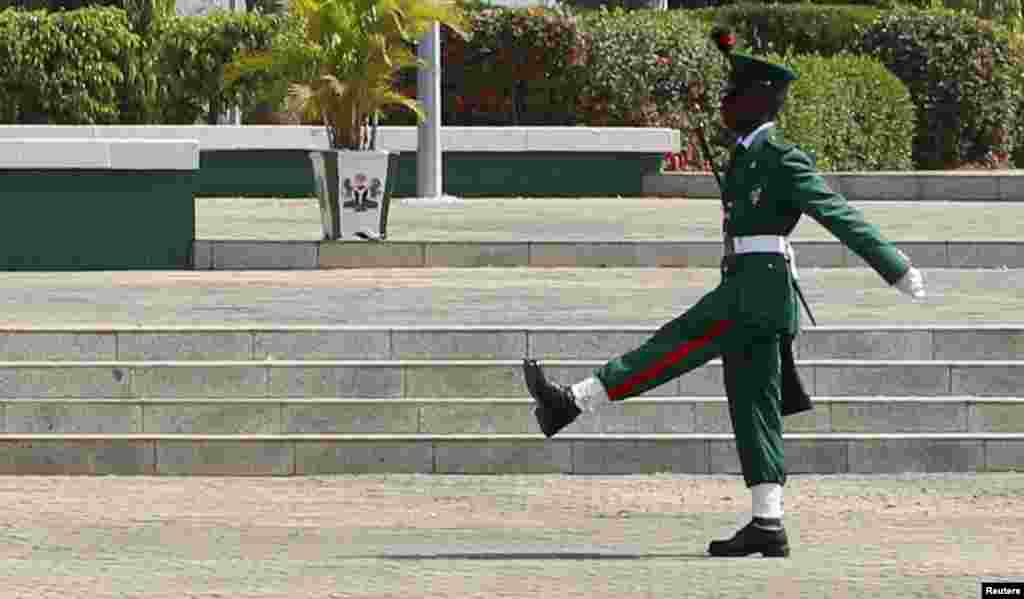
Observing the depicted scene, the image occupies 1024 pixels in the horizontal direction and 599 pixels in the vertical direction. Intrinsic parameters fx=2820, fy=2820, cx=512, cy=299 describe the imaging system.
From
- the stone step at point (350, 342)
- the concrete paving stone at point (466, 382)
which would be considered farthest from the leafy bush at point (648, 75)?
the concrete paving stone at point (466, 382)

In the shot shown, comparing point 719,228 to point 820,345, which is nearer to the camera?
point 820,345

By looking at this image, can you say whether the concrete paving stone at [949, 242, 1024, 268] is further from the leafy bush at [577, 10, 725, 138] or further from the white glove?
the white glove

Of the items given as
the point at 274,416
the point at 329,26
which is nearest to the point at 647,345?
the point at 274,416

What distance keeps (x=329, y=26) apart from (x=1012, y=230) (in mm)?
5736

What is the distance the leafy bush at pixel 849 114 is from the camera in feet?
96.3

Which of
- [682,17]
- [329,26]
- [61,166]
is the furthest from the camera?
[682,17]

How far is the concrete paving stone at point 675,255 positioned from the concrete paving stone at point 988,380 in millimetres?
6444

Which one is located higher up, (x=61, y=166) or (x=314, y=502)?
(x=61, y=166)

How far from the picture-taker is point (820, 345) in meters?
14.4

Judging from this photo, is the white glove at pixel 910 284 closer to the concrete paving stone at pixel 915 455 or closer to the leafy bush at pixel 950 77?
the concrete paving stone at pixel 915 455

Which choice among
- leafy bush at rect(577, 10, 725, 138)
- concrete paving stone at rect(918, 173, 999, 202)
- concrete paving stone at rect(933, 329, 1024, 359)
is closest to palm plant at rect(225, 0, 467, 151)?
concrete paving stone at rect(933, 329, 1024, 359)

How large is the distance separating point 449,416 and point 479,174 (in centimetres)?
1473

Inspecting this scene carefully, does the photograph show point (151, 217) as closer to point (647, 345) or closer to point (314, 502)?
point (314, 502)

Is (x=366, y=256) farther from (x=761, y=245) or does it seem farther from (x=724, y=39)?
(x=724, y=39)
